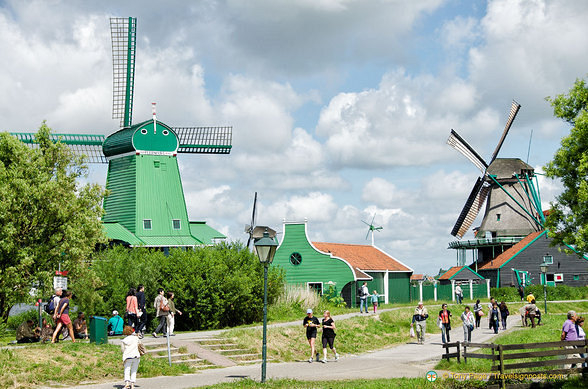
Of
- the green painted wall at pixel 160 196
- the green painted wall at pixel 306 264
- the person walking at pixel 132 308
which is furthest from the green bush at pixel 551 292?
the person walking at pixel 132 308

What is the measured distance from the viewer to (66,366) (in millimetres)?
17297

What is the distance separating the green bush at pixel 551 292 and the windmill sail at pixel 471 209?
11635 mm

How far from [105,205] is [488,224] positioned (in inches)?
1468

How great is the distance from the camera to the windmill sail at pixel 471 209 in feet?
221

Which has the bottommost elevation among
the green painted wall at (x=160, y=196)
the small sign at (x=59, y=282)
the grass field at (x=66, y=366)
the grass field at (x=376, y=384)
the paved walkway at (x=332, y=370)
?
the paved walkway at (x=332, y=370)

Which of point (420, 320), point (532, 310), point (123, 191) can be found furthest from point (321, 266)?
point (420, 320)

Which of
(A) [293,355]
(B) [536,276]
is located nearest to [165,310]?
(A) [293,355]

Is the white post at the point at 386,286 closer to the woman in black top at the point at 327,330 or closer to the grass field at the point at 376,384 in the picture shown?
the woman in black top at the point at 327,330

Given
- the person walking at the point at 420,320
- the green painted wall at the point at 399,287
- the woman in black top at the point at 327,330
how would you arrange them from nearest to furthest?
the woman in black top at the point at 327,330, the person walking at the point at 420,320, the green painted wall at the point at 399,287

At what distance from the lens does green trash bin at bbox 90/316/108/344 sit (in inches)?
778

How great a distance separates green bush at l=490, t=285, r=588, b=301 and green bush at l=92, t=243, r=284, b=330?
1221 inches

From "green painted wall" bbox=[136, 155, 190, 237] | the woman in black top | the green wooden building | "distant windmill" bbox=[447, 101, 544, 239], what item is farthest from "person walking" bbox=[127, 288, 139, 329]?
"distant windmill" bbox=[447, 101, 544, 239]

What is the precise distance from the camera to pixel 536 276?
2370 inches

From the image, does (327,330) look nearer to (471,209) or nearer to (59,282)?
(59,282)
